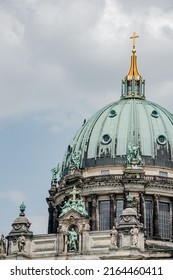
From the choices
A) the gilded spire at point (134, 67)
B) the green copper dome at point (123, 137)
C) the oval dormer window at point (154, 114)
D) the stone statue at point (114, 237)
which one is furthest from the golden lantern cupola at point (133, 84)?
the stone statue at point (114, 237)

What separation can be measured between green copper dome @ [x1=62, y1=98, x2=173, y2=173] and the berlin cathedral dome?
100mm

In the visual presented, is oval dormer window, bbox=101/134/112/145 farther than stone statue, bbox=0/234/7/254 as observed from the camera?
Yes

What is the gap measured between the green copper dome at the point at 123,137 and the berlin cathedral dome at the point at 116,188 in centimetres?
10

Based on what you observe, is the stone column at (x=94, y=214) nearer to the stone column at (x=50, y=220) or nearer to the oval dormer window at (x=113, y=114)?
the stone column at (x=50, y=220)

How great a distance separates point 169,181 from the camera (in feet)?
273

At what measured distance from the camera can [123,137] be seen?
85562 mm

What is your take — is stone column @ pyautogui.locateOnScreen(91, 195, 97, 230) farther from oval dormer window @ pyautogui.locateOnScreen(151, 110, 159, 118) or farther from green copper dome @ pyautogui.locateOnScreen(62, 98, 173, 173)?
oval dormer window @ pyautogui.locateOnScreen(151, 110, 159, 118)

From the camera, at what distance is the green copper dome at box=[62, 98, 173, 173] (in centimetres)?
8488

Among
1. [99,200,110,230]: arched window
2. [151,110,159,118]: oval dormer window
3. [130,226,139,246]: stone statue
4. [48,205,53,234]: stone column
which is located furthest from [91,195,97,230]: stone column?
[151,110,159,118]: oval dormer window

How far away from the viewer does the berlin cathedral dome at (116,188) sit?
2876 inches
